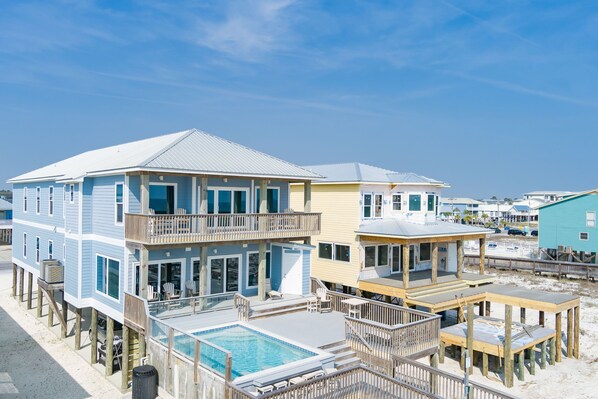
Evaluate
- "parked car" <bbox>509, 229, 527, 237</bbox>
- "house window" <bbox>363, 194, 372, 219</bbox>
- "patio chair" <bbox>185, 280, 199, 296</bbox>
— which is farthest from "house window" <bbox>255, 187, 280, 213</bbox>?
"parked car" <bbox>509, 229, 527, 237</bbox>

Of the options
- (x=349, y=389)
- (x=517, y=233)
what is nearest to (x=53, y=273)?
(x=349, y=389)

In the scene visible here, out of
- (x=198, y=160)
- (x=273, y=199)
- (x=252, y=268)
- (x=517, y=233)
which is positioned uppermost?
(x=198, y=160)

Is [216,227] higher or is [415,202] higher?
[415,202]

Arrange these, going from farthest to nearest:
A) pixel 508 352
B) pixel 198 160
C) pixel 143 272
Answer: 1. pixel 508 352
2. pixel 198 160
3. pixel 143 272

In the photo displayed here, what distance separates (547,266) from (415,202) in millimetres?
20015

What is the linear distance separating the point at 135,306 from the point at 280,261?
757 cm

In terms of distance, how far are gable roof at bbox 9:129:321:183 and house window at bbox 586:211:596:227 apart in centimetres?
3257

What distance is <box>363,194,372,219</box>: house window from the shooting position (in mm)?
25516

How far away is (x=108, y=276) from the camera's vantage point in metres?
18.5

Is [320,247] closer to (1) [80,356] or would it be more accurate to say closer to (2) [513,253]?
(1) [80,356]

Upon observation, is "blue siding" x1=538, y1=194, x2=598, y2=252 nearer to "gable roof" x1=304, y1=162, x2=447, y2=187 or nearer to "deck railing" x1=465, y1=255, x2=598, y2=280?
"deck railing" x1=465, y1=255, x2=598, y2=280

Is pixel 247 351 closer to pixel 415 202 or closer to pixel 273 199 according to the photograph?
pixel 273 199

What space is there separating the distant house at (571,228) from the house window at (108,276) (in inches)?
1597

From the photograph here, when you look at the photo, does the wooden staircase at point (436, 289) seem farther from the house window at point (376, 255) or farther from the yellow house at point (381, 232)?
the house window at point (376, 255)
